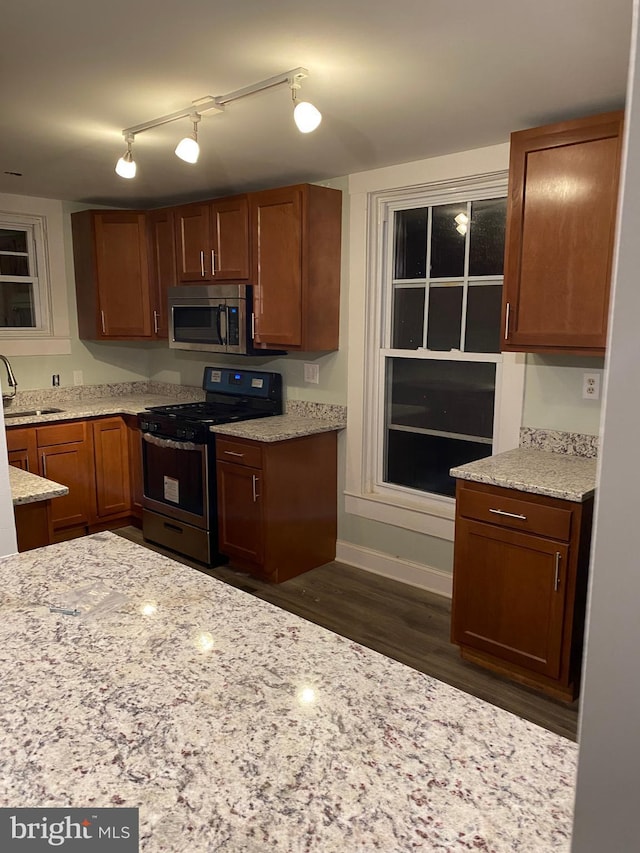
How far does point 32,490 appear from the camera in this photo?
208 centimetres

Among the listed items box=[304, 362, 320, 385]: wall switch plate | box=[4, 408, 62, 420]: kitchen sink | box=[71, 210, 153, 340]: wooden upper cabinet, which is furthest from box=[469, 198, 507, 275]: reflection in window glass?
box=[4, 408, 62, 420]: kitchen sink

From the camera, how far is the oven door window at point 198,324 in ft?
12.7

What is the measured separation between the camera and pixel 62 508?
13.2 ft

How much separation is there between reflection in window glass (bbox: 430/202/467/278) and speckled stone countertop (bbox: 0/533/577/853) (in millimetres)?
2497

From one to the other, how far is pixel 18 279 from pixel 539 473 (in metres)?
3.75

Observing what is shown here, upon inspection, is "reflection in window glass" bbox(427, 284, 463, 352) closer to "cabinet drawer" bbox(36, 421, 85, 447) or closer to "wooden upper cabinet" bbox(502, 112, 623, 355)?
"wooden upper cabinet" bbox(502, 112, 623, 355)

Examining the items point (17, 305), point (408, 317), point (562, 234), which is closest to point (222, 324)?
point (408, 317)

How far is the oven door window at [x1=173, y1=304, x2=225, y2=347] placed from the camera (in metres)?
3.87

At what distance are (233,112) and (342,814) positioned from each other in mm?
2426

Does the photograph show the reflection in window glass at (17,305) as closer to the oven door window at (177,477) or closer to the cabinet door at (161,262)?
the cabinet door at (161,262)

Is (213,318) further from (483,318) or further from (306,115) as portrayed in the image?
(306,115)

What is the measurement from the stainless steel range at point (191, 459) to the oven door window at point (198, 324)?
39 cm

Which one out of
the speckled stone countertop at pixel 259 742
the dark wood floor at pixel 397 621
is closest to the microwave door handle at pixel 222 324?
the dark wood floor at pixel 397 621

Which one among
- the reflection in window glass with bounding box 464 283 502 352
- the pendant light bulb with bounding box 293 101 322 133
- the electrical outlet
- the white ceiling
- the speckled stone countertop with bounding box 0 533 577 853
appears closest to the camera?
the speckled stone countertop with bounding box 0 533 577 853
